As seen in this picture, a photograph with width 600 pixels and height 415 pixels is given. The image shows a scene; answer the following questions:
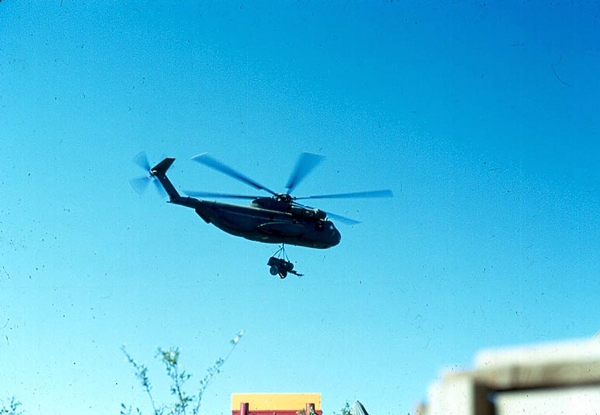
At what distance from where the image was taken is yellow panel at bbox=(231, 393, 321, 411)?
5250cm

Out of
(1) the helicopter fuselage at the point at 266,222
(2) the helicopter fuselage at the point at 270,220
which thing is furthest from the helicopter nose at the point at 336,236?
(1) the helicopter fuselage at the point at 266,222

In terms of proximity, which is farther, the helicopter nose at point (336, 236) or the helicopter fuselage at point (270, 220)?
the helicopter nose at point (336, 236)

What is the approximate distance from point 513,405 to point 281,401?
2105 inches

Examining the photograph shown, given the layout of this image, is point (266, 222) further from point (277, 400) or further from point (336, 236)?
point (277, 400)

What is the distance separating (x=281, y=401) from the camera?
5300cm

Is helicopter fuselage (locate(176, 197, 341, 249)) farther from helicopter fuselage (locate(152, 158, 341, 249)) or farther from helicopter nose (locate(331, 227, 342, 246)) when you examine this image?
helicopter nose (locate(331, 227, 342, 246))

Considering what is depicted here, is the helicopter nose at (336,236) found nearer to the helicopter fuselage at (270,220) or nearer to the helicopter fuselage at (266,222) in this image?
the helicopter fuselage at (270,220)

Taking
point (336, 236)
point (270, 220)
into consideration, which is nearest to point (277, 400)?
point (336, 236)

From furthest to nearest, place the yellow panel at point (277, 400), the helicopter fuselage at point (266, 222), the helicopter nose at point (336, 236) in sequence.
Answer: the yellow panel at point (277, 400), the helicopter nose at point (336, 236), the helicopter fuselage at point (266, 222)

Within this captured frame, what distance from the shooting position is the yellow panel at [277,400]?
52500 millimetres

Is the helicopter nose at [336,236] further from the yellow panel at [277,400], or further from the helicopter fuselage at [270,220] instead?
the yellow panel at [277,400]

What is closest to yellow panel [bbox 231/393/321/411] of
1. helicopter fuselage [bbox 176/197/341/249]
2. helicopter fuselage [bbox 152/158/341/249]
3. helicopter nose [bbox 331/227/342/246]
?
helicopter nose [bbox 331/227/342/246]

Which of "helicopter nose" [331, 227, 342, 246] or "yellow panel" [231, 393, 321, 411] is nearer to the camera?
"helicopter nose" [331, 227, 342, 246]

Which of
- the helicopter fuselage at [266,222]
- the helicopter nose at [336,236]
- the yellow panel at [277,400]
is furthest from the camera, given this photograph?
the yellow panel at [277,400]
